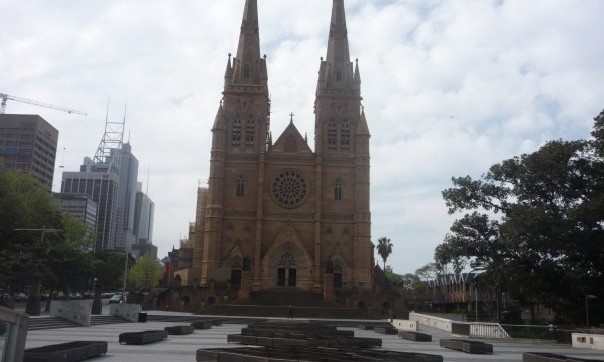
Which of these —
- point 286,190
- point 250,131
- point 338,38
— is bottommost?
point 286,190

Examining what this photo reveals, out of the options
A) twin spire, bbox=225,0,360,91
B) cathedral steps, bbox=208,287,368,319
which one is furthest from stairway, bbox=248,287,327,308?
twin spire, bbox=225,0,360,91

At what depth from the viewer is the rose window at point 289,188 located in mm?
61125

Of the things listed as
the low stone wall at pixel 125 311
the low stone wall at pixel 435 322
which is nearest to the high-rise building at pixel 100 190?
the low stone wall at pixel 125 311

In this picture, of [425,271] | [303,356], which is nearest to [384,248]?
[425,271]

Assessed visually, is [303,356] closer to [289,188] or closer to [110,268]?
[289,188]

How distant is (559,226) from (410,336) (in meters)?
10.1

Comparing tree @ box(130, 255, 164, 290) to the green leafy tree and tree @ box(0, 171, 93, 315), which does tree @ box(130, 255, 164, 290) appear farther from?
tree @ box(0, 171, 93, 315)

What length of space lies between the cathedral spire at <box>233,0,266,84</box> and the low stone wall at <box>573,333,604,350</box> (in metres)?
46.4

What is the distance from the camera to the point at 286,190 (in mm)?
61531

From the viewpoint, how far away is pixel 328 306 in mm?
50938

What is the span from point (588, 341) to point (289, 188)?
41.1 m

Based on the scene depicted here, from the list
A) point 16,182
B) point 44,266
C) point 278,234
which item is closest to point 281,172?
point 278,234

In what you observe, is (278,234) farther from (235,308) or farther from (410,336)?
(410,336)

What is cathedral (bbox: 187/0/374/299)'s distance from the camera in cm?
5853
